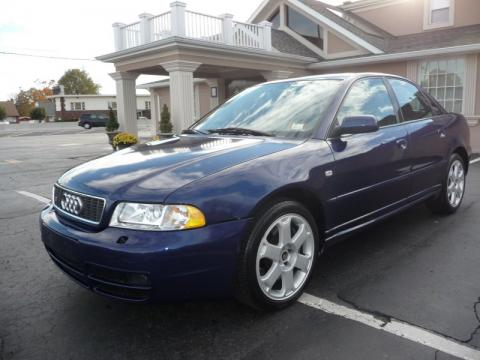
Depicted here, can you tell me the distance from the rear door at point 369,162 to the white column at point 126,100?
12068 millimetres

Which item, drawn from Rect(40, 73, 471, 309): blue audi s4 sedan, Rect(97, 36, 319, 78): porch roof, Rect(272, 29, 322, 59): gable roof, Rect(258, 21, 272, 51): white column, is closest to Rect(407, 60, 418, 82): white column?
Rect(97, 36, 319, 78): porch roof

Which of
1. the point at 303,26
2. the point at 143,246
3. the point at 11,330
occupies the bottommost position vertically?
the point at 11,330

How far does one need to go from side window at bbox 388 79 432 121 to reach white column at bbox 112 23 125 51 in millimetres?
11923

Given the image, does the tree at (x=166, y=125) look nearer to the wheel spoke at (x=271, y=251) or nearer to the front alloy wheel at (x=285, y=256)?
the front alloy wheel at (x=285, y=256)

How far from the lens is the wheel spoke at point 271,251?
2707 millimetres

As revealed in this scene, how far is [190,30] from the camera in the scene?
40.9ft

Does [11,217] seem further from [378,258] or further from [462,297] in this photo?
[462,297]

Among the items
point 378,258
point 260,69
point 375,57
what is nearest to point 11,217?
point 378,258

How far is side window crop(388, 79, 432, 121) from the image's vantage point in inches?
167

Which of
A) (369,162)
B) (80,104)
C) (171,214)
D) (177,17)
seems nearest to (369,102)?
(369,162)

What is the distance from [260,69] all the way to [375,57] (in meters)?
3.66

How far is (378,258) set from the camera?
3.76 meters

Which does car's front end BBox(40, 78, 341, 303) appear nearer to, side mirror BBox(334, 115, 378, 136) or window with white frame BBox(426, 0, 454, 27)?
side mirror BBox(334, 115, 378, 136)

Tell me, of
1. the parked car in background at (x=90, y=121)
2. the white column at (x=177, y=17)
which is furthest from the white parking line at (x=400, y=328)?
the parked car in background at (x=90, y=121)
